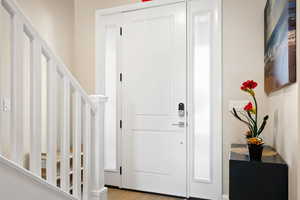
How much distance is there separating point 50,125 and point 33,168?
28 centimetres

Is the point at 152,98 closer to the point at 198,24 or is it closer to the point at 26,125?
the point at 198,24

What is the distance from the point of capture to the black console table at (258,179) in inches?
55.1

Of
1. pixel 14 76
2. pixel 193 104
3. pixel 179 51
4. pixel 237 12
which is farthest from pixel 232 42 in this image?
pixel 14 76

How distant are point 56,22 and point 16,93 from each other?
2138mm

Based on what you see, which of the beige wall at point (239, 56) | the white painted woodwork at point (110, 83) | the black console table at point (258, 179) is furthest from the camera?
the white painted woodwork at point (110, 83)

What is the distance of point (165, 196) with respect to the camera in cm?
284

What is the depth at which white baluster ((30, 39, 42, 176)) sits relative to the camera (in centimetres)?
143

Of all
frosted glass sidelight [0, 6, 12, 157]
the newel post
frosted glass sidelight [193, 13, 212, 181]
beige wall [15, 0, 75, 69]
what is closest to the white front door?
frosted glass sidelight [193, 13, 212, 181]

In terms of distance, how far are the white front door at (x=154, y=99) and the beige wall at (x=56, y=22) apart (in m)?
0.79

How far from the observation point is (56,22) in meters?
3.14

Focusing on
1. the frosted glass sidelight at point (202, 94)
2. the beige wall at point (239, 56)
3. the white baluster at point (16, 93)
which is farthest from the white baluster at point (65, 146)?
the beige wall at point (239, 56)

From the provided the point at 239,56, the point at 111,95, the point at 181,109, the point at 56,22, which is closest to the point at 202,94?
the point at 181,109

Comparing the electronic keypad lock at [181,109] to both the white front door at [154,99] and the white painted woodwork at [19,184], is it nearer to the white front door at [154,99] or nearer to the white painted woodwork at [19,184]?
the white front door at [154,99]

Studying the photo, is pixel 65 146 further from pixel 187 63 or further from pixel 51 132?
pixel 187 63
